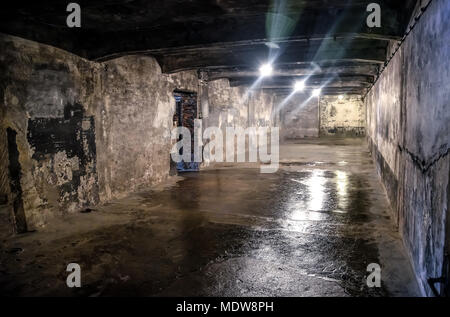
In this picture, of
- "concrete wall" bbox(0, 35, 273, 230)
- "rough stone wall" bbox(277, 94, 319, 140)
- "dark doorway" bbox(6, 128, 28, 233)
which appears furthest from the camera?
"rough stone wall" bbox(277, 94, 319, 140)

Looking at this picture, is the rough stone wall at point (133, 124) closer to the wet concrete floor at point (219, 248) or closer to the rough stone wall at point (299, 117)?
the wet concrete floor at point (219, 248)

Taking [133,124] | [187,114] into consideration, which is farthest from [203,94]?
[133,124]

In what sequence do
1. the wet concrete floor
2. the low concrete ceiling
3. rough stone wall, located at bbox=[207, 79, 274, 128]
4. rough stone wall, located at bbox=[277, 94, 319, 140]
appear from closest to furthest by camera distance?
1. the wet concrete floor
2. the low concrete ceiling
3. rough stone wall, located at bbox=[207, 79, 274, 128]
4. rough stone wall, located at bbox=[277, 94, 319, 140]

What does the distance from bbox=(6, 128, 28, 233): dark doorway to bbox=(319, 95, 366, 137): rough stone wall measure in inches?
847

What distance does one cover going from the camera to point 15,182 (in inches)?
176

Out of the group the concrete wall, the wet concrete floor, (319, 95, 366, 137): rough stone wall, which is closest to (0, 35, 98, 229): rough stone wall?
the concrete wall

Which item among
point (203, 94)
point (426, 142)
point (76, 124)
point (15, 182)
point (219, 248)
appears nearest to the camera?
point (426, 142)

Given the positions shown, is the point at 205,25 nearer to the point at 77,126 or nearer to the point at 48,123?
the point at 77,126

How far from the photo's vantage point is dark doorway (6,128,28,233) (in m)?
4.39

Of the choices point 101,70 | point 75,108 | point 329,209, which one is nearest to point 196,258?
point 329,209

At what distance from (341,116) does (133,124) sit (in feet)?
63.9

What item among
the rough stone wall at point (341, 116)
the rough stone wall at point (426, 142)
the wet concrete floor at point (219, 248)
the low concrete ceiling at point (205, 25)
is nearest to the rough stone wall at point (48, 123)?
the low concrete ceiling at point (205, 25)

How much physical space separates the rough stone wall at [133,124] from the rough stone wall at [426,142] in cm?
492

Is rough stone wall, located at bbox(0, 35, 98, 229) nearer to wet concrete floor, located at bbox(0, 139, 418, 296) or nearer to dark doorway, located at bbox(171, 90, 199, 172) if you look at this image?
wet concrete floor, located at bbox(0, 139, 418, 296)
